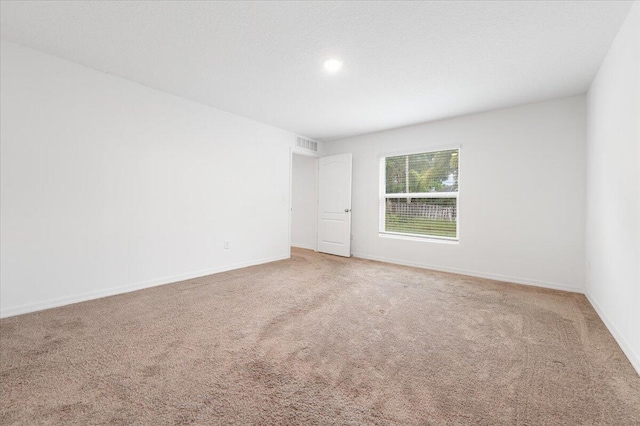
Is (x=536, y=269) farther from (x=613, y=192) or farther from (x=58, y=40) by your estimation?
(x=58, y=40)

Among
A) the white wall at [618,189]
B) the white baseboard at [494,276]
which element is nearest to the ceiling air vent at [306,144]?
the white baseboard at [494,276]

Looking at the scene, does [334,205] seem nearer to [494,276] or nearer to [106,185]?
[494,276]

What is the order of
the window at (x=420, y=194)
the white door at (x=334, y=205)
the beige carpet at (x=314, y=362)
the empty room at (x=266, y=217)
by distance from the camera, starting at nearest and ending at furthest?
1. the beige carpet at (x=314, y=362)
2. the empty room at (x=266, y=217)
3. the window at (x=420, y=194)
4. the white door at (x=334, y=205)

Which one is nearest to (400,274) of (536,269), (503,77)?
(536,269)

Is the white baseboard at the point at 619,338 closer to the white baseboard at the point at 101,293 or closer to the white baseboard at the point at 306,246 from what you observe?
the white baseboard at the point at 101,293

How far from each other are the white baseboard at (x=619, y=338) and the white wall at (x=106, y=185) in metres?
4.24

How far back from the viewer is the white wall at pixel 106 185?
2.47 meters

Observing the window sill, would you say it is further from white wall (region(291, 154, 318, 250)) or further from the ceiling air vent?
the ceiling air vent

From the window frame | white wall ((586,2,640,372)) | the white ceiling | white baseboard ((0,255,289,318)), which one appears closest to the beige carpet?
white baseboard ((0,255,289,318))

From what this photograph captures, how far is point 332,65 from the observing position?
2711mm

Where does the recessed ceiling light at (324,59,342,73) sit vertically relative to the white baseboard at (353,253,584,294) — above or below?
above

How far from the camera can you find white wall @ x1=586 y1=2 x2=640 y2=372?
1.84 m

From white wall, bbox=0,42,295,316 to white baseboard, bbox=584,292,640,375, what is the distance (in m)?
4.24

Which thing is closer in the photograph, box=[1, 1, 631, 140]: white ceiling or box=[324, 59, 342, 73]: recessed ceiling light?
box=[1, 1, 631, 140]: white ceiling
